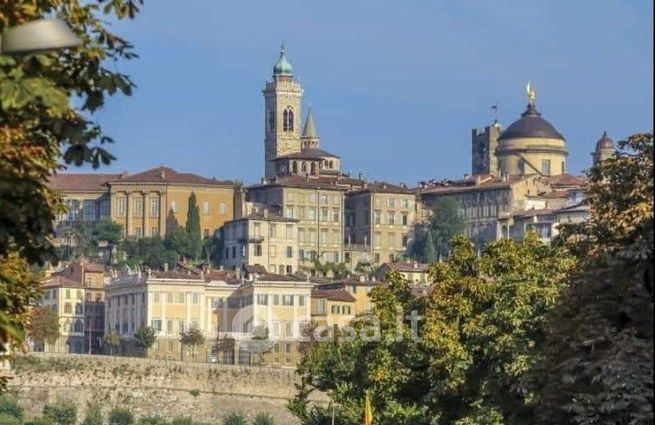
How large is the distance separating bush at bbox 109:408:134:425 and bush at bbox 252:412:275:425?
557cm

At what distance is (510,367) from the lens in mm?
42875

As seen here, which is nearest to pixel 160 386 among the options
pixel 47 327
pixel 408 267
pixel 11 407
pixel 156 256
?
pixel 47 327

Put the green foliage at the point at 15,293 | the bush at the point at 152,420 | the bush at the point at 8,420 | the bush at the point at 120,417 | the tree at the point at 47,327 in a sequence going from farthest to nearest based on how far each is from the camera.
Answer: the tree at the point at 47,327, the bush at the point at 120,417, the bush at the point at 152,420, the bush at the point at 8,420, the green foliage at the point at 15,293

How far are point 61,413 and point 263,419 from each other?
8932 millimetres

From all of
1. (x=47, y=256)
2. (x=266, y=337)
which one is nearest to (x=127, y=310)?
(x=266, y=337)

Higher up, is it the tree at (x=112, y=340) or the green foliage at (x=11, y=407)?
the tree at (x=112, y=340)

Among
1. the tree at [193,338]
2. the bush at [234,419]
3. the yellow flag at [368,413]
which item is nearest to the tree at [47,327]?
the tree at [193,338]

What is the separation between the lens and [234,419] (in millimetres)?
129375

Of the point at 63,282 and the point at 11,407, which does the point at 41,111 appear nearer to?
the point at 11,407

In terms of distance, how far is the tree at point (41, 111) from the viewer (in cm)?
1452

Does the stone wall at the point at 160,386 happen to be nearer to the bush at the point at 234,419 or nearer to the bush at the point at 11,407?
the bush at the point at 234,419

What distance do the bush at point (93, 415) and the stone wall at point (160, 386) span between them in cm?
70

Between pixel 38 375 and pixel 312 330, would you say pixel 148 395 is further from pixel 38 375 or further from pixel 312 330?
Result: pixel 312 330

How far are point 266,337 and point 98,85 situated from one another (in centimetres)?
14590
